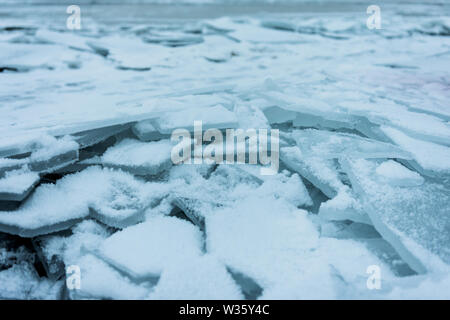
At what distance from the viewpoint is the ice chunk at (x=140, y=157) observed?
1.32 meters

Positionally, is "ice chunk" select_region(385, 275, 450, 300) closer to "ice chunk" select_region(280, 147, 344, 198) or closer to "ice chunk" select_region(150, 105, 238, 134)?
"ice chunk" select_region(280, 147, 344, 198)

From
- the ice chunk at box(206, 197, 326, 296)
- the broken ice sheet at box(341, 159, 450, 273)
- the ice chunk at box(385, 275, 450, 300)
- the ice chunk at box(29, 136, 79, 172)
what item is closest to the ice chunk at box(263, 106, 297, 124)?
the broken ice sheet at box(341, 159, 450, 273)

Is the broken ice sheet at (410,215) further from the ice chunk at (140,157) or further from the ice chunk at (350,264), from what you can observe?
the ice chunk at (140,157)

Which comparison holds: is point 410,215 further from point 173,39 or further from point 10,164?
point 173,39

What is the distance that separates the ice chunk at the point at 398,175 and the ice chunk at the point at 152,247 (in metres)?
0.70

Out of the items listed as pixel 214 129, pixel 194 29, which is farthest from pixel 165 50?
pixel 214 129

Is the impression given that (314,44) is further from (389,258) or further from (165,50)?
(389,258)

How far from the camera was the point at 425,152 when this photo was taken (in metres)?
1.36

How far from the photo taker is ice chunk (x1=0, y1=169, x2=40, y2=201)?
110cm

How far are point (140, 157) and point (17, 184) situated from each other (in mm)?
430

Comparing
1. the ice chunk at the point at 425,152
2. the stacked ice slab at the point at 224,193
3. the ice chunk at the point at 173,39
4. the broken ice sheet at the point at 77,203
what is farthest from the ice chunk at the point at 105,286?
the ice chunk at the point at 173,39

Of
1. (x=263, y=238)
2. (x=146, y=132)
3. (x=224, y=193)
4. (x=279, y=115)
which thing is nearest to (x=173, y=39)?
(x=279, y=115)

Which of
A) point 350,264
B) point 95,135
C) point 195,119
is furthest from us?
point 195,119

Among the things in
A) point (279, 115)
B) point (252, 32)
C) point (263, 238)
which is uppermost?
point (252, 32)
